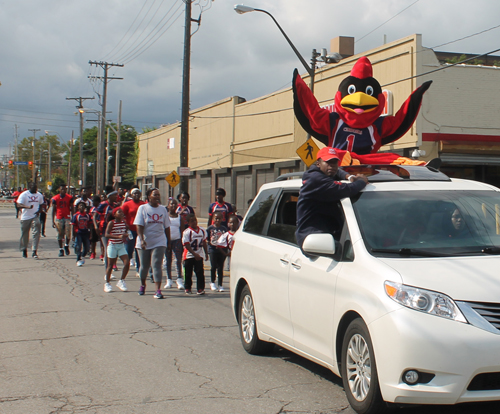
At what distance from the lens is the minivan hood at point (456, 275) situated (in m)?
4.04

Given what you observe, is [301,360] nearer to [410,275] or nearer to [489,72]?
[410,275]

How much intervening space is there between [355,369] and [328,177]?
1.67 meters

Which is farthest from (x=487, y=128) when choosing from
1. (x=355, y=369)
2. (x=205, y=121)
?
(x=205, y=121)

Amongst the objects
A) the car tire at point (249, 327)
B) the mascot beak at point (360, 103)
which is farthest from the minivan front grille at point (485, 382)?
the mascot beak at point (360, 103)

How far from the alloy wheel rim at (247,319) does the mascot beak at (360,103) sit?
15.6 ft

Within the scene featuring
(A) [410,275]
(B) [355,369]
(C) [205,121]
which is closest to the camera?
(A) [410,275]

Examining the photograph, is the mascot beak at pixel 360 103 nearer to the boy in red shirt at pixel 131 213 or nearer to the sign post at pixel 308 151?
the boy in red shirt at pixel 131 213

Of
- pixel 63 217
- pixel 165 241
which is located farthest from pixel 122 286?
pixel 63 217

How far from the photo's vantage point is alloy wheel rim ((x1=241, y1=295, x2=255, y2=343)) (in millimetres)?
6666

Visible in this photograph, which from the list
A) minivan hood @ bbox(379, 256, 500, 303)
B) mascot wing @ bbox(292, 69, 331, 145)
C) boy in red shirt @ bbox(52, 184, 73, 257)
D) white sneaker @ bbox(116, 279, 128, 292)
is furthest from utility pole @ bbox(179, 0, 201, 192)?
minivan hood @ bbox(379, 256, 500, 303)

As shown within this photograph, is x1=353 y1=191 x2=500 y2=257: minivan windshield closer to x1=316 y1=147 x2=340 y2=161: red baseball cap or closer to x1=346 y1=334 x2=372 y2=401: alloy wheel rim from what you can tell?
x1=316 y1=147 x2=340 y2=161: red baseball cap

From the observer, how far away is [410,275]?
420 cm

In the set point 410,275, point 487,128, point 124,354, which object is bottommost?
point 124,354

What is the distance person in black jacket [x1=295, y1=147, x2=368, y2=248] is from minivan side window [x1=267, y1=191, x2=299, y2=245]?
0.40 m
